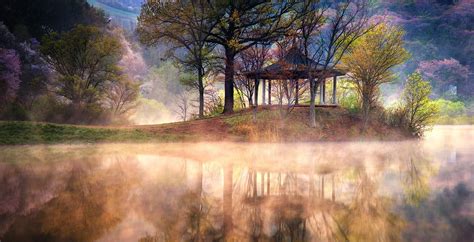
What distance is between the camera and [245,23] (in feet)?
85.7

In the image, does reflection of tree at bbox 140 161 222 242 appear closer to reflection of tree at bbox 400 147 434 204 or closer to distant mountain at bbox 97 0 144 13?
reflection of tree at bbox 400 147 434 204

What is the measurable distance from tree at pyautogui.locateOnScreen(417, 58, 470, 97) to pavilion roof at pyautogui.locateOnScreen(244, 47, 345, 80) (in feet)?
95.9

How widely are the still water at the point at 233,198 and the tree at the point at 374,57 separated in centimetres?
970

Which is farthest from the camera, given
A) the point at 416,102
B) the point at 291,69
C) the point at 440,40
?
the point at 440,40

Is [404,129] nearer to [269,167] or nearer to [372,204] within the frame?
[269,167]

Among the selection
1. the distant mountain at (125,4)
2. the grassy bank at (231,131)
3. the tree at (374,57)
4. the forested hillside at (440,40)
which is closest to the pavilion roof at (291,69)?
the tree at (374,57)

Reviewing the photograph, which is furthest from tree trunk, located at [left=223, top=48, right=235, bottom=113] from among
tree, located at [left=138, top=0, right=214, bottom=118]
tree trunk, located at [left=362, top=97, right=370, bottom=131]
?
tree trunk, located at [left=362, top=97, right=370, bottom=131]

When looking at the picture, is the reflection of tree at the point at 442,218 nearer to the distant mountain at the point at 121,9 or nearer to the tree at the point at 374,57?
the tree at the point at 374,57

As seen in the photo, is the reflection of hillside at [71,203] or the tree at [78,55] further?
the tree at [78,55]

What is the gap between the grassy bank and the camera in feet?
60.8

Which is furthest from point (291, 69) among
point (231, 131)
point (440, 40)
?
point (440, 40)

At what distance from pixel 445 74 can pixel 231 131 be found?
38.0 m

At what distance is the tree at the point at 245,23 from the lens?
81.3 feet

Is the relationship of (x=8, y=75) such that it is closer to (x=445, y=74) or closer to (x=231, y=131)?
(x=231, y=131)
